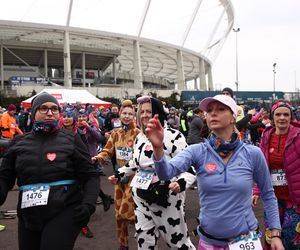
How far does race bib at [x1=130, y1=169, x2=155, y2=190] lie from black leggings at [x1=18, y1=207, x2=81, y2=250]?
33.7 inches

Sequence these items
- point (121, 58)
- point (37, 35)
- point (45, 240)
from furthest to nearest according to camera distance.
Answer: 1. point (121, 58)
2. point (37, 35)
3. point (45, 240)

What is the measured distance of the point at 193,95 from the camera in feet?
122

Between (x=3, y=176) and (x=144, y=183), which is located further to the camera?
(x=144, y=183)

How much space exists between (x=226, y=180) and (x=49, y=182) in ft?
4.53

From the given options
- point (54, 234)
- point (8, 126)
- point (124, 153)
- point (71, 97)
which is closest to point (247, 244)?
point (54, 234)

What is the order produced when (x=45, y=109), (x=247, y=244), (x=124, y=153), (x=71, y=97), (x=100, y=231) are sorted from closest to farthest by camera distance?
(x=247, y=244) → (x=45, y=109) → (x=124, y=153) → (x=100, y=231) → (x=71, y=97)

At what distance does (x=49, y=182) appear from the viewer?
2826mm

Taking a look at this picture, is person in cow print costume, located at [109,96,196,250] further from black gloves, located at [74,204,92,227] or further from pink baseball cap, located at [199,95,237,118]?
pink baseball cap, located at [199,95,237,118]

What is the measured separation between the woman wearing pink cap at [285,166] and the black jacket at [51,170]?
1.67 m

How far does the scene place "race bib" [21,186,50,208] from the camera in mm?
2770

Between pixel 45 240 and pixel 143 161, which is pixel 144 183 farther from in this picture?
pixel 45 240

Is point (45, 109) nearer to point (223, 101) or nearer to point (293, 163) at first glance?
point (223, 101)

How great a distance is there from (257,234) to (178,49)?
52.0 meters

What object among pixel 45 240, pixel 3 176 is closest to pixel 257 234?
pixel 45 240
